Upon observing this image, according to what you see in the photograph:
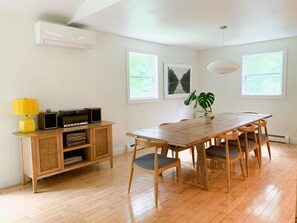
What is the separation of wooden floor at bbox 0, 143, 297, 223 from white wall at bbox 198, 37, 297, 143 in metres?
1.76

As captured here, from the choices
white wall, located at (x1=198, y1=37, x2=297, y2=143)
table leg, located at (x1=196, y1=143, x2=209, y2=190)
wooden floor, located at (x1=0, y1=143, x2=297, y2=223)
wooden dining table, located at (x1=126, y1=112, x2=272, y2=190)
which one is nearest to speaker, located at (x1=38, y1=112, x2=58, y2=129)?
wooden floor, located at (x1=0, y1=143, x2=297, y2=223)

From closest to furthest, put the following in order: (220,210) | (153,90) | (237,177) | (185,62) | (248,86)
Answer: (220,210)
(237,177)
(153,90)
(248,86)
(185,62)

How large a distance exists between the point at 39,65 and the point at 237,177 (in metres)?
3.37

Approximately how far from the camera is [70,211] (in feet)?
8.38

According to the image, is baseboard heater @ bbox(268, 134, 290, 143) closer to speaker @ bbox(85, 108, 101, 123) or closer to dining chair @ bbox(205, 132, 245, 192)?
dining chair @ bbox(205, 132, 245, 192)

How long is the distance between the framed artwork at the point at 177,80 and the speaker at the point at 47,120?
9.64 ft

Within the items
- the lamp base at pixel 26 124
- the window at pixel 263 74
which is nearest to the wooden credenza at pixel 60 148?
the lamp base at pixel 26 124

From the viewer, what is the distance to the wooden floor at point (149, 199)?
2414mm

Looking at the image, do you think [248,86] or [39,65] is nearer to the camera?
[39,65]

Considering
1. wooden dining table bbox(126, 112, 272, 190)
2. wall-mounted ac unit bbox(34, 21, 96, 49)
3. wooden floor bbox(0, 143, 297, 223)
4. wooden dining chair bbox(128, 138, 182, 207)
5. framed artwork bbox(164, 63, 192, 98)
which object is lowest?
→ wooden floor bbox(0, 143, 297, 223)

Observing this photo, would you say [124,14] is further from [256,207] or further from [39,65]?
[256,207]

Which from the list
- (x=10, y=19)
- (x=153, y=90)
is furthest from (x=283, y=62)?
(x=10, y=19)

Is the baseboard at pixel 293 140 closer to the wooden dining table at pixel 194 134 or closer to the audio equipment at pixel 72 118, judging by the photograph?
the wooden dining table at pixel 194 134

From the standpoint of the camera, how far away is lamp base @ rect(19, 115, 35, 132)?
314 cm
